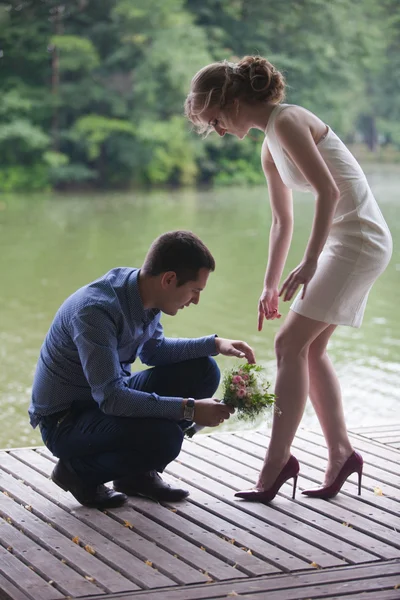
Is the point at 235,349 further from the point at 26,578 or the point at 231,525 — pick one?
the point at 26,578

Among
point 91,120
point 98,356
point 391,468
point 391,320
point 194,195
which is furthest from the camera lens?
point 91,120

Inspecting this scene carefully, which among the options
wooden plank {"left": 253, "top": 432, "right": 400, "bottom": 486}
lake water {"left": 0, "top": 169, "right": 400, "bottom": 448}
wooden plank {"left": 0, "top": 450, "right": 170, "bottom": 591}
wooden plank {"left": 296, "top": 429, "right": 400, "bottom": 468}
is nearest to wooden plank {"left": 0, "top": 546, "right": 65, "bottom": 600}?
wooden plank {"left": 0, "top": 450, "right": 170, "bottom": 591}

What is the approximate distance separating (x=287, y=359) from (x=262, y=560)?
0.63 m

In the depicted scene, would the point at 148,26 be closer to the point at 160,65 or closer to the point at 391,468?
the point at 160,65

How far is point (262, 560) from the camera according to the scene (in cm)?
249

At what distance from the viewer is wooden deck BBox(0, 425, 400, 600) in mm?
2324

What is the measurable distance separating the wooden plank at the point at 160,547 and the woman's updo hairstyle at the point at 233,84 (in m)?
1.19

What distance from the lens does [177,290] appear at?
9.10 feet

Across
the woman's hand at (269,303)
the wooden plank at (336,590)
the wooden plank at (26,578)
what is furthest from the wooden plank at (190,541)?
the woman's hand at (269,303)

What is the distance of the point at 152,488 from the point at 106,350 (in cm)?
52

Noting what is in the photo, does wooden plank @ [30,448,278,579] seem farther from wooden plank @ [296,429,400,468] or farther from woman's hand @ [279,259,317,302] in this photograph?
wooden plank @ [296,429,400,468]

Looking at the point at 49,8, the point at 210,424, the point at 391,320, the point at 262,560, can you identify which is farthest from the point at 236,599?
the point at 49,8

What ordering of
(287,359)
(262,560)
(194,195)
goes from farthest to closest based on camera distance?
(194,195), (287,359), (262,560)

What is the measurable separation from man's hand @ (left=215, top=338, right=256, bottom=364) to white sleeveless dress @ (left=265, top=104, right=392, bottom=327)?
0.20 metres
